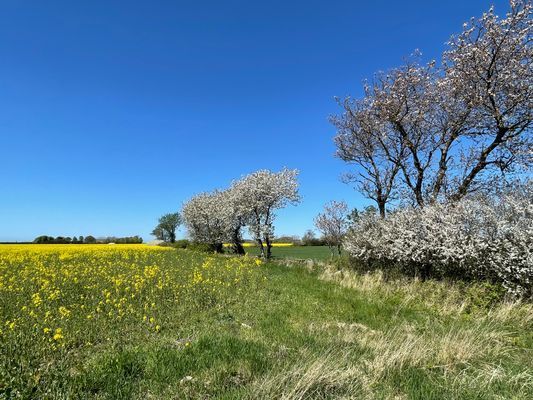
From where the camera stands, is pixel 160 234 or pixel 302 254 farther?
pixel 160 234

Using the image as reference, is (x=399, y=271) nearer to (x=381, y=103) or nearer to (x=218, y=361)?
(x=381, y=103)

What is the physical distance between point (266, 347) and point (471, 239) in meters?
8.37

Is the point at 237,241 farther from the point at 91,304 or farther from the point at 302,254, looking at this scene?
the point at 91,304

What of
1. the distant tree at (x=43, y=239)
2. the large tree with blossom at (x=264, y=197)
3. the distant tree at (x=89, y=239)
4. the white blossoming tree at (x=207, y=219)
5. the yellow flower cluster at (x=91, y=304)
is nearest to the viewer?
the yellow flower cluster at (x=91, y=304)

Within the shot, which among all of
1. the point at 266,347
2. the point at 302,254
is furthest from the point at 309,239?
the point at 266,347

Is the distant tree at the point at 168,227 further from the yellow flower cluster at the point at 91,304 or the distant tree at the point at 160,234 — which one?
the yellow flower cluster at the point at 91,304

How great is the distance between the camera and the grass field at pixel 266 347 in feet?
14.6

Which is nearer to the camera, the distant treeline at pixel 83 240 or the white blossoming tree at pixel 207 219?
the white blossoming tree at pixel 207 219

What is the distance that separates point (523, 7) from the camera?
527 inches

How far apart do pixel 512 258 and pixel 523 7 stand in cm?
996

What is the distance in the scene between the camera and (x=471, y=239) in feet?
36.9

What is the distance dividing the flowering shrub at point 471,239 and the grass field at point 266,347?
105 cm

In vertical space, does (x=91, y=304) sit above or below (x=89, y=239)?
below

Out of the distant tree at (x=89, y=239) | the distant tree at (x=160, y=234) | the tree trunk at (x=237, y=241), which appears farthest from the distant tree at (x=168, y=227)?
the tree trunk at (x=237, y=241)
